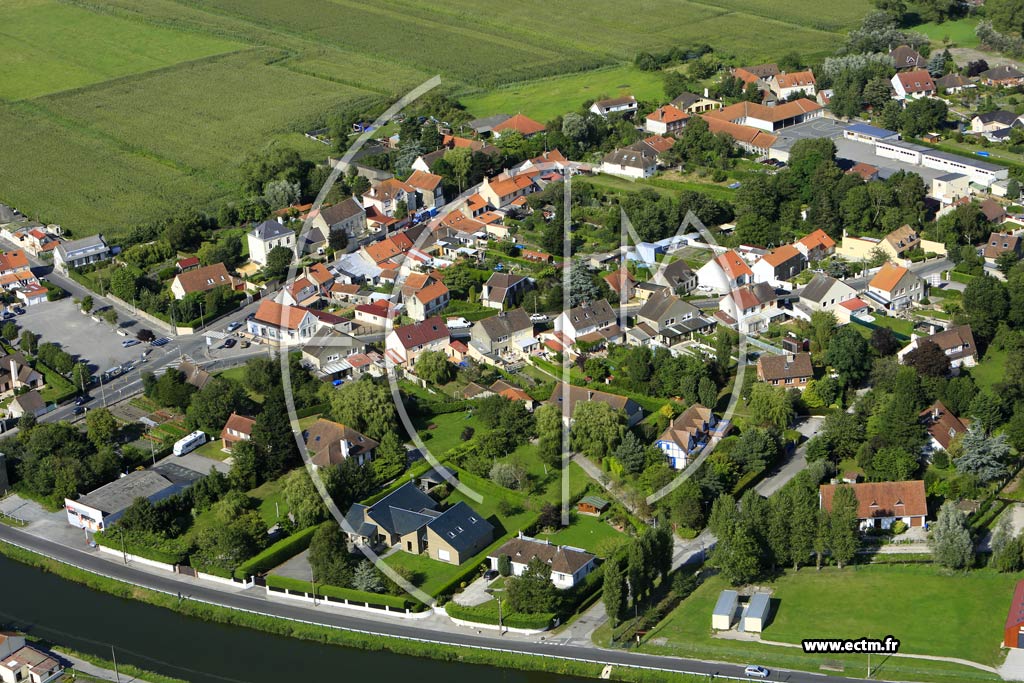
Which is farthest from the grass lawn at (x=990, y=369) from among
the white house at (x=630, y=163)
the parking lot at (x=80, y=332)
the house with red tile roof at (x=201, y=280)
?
the parking lot at (x=80, y=332)

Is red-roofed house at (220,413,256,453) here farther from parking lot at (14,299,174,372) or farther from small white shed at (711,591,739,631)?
small white shed at (711,591,739,631)

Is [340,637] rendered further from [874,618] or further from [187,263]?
[187,263]

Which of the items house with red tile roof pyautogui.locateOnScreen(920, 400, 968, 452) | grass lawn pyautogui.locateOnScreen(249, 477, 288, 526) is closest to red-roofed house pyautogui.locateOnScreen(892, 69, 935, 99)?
house with red tile roof pyautogui.locateOnScreen(920, 400, 968, 452)

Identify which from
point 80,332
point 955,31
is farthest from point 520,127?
point 955,31

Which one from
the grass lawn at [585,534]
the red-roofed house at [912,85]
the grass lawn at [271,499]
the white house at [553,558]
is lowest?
the grass lawn at [271,499]

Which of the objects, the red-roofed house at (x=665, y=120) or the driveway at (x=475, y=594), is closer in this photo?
the driveway at (x=475, y=594)

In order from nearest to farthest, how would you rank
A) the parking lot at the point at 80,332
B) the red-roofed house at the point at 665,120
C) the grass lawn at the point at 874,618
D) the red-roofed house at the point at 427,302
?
the grass lawn at the point at 874,618 < the parking lot at the point at 80,332 < the red-roofed house at the point at 427,302 < the red-roofed house at the point at 665,120

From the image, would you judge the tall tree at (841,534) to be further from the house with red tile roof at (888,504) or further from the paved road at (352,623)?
the paved road at (352,623)
